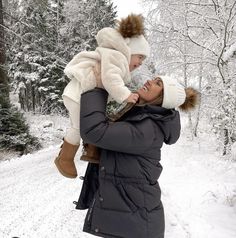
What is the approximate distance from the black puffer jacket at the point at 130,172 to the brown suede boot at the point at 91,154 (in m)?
0.06

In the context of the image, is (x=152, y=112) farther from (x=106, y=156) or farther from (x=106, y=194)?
(x=106, y=194)

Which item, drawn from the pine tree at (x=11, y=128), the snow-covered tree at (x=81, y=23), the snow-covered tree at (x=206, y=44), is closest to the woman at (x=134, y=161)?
the snow-covered tree at (x=206, y=44)

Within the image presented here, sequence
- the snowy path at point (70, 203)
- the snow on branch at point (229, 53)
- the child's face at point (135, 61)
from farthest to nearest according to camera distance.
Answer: the snow on branch at point (229, 53), the snowy path at point (70, 203), the child's face at point (135, 61)

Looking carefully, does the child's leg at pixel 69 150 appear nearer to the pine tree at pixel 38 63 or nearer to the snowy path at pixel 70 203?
the snowy path at pixel 70 203

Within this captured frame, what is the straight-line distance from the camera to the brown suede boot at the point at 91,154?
2.54 metres

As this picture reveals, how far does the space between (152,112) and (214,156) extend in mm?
12366

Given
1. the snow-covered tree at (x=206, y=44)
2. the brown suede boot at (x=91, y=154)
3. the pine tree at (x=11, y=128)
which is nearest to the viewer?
the brown suede boot at (x=91, y=154)

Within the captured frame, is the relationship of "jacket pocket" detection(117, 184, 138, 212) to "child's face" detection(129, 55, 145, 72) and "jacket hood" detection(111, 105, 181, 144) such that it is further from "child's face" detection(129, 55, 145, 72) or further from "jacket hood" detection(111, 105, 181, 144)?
"child's face" detection(129, 55, 145, 72)

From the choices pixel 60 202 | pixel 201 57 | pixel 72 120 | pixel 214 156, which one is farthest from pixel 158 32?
pixel 72 120

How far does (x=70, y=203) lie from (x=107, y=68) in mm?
4591

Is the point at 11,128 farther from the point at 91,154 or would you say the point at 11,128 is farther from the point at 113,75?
the point at 113,75

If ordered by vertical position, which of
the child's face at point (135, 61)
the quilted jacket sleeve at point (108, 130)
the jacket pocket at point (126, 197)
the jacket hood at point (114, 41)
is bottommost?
the jacket pocket at point (126, 197)

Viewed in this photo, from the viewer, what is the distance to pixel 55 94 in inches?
1053

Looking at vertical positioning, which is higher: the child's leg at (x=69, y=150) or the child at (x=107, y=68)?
the child at (x=107, y=68)
